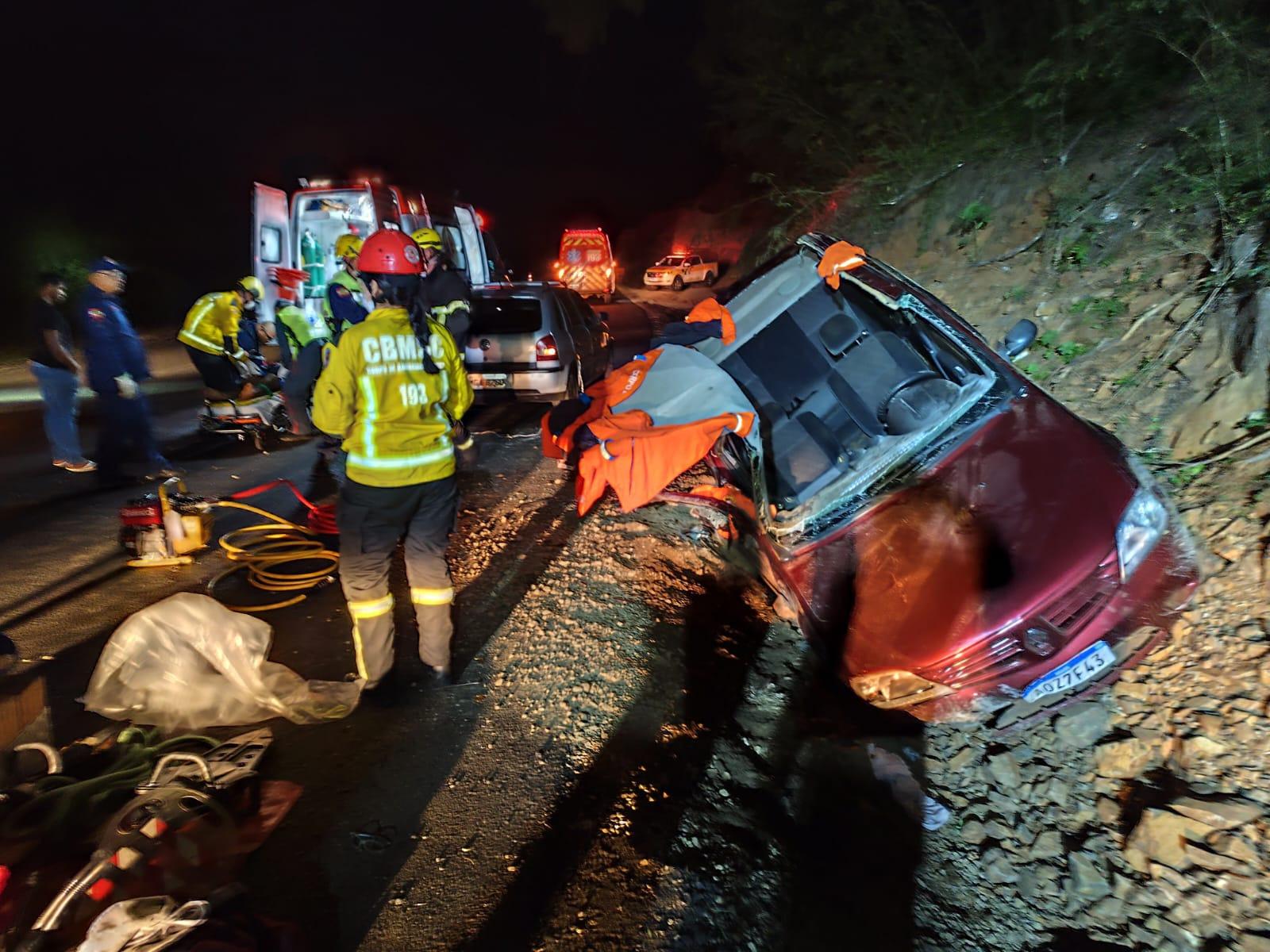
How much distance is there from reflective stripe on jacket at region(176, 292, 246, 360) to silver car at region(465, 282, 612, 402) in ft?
7.10

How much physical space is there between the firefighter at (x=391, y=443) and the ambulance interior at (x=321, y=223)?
20.4ft

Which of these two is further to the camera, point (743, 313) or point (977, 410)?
point (743, 313)

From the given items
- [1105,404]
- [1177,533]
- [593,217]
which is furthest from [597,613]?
[593,217]

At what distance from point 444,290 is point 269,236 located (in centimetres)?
340

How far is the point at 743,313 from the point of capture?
4.80m

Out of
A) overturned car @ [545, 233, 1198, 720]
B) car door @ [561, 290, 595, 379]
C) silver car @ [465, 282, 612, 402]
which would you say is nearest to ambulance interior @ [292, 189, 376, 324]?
silver car @ [465, 282, 612, 402]

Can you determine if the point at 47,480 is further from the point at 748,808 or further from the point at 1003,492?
the point at 1003,492

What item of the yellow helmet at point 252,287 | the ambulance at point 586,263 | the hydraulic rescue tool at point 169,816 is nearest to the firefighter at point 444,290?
the yellow helmet at point 252,287

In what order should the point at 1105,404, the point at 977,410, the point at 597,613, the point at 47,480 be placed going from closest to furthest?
1. the point at 977,410
2. the point at 597,613
3. the point at 1105,404
4. the point at 47,480

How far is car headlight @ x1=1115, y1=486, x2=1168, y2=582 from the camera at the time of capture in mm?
2826

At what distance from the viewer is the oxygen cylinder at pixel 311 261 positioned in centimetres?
871

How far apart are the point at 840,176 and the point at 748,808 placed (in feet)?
50.8

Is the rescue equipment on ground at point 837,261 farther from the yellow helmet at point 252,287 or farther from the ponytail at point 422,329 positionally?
the yellow helmet at point 252,287

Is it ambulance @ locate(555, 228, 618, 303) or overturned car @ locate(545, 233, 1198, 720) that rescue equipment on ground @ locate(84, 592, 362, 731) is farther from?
ambulance @ locate(555, 228, 618, 303)
